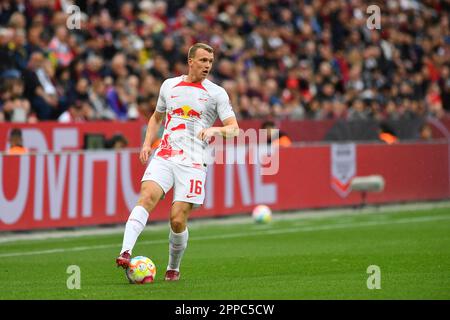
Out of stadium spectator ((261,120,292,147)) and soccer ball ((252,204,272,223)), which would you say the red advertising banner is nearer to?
stadium spectator ((261,120,292,147))

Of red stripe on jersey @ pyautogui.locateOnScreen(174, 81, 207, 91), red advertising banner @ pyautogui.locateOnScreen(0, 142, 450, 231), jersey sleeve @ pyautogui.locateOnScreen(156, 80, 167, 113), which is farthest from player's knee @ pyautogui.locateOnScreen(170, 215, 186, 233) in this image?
red advertising banner @ pyautogui.locateOnScreen(0, 142, 450, 231)

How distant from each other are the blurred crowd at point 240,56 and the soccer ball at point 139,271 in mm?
8863

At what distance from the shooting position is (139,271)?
11.6 metres

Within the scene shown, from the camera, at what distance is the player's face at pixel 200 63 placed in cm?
1179

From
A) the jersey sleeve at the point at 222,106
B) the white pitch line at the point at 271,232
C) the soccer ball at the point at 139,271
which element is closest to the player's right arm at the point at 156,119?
the jersey sleeve at the point at 222,106

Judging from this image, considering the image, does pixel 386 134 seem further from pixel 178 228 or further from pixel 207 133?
pixel 207 133

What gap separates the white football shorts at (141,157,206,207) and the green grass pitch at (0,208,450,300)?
92cm

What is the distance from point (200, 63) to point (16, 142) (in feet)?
26.3

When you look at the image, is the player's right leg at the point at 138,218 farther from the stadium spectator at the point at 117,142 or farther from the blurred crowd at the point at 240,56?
the stadium spectator at the point at 117,142

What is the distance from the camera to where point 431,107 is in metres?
31.8

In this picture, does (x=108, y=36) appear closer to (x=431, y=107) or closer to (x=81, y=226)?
(x=81, y=226)

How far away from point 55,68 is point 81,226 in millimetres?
4489
